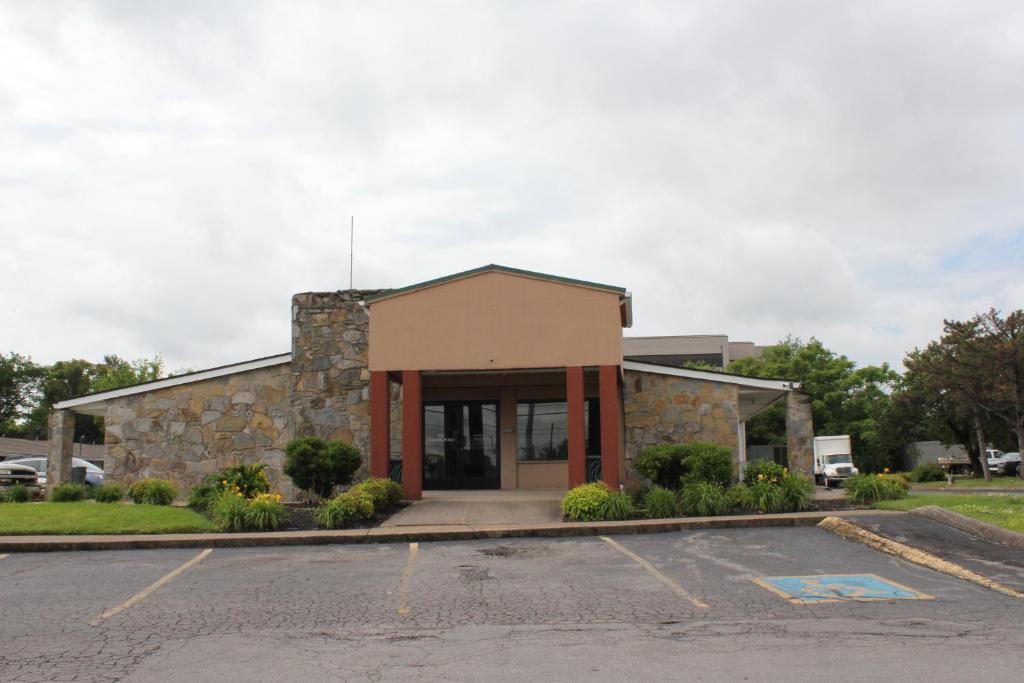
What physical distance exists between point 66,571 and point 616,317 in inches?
381

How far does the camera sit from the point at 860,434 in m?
51.0

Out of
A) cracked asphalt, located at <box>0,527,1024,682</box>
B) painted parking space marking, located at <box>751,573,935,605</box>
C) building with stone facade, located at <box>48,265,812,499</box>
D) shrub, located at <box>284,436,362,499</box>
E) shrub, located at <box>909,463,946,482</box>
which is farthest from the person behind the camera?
shrub, located at <box>909,463,946,482</box>

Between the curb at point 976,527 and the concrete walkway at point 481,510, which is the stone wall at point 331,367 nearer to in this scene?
the concrete walkway at point 481,510

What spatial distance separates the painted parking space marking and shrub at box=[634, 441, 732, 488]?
16.6 ft

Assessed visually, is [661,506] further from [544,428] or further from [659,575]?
[544,428]

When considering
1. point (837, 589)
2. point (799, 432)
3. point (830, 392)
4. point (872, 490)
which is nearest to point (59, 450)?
point (799, 432)

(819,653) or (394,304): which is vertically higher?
(394,304)

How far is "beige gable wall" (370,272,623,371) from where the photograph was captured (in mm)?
15430

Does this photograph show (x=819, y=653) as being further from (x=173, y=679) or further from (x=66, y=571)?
(x=66, y=571)

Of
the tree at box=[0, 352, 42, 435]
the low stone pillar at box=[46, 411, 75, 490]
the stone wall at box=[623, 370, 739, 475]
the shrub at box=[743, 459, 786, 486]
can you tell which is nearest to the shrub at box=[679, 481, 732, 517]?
the shrub at box=[743, 459, 786, 486]

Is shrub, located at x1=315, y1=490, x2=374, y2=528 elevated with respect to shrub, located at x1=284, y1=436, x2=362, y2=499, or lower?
lower

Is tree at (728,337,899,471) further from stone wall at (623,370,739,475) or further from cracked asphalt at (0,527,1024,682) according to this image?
cracked asphalt at (0,527,1024,682)

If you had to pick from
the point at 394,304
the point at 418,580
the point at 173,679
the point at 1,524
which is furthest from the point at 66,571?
the point at 394,304

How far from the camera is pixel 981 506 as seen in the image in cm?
1262
